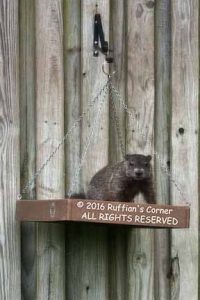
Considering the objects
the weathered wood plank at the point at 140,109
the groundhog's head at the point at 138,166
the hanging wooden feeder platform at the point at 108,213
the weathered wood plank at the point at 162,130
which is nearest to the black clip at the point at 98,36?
the weathered wood plank at the point at 140,109

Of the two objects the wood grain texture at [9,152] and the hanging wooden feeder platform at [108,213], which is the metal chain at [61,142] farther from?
the hanging wooden feeder platform at [108,213]

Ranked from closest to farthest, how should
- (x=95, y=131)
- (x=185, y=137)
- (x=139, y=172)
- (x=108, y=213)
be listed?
(x=108, y=213), (x=139, y=172), (x=95, y=131), (x=185, y=137)

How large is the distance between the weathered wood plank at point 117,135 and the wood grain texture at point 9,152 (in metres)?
0.52

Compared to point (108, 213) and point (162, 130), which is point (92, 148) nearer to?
point (162, 130)

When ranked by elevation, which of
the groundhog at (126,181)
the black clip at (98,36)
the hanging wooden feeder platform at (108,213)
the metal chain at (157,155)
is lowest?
the hanging wooden feeder platform at (108,213)

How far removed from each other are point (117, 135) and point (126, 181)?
0.46 m

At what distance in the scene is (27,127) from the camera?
4.67 meters

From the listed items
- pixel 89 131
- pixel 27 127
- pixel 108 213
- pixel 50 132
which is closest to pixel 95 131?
pixel 89 131

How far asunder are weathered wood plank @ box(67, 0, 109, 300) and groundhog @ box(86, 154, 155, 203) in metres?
0.23

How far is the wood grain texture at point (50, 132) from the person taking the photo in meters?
4.55

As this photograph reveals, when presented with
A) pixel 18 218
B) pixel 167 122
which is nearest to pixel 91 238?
pixel 18 218

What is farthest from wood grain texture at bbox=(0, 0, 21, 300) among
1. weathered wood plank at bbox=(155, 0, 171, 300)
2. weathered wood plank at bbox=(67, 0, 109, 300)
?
weathered wood plank at bbox=(155, 0, 171, 300)

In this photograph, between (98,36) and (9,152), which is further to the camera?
(98,36)

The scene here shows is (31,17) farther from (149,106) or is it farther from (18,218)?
(18,218)
